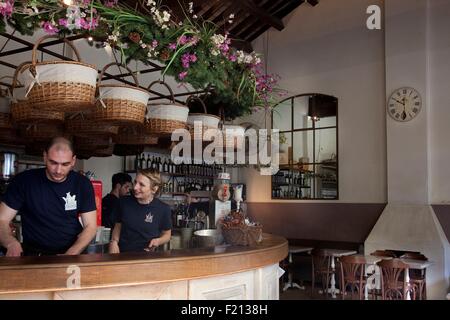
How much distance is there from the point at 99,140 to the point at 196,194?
279 centimetres

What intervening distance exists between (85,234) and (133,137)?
152 centimetres

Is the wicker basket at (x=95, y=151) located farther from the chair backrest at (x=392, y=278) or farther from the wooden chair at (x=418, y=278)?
the wooden chair at (x=418, y=278)

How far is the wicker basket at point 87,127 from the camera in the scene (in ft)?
12.3

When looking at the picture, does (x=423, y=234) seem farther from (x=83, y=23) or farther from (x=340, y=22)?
(x=83, y=23)

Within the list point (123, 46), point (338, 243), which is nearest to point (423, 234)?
point (338, 243)

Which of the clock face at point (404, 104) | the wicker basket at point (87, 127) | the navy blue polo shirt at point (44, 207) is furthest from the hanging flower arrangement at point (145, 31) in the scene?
the clock face at point (404, 104)

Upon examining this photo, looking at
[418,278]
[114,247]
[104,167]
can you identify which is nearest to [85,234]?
[114,247]

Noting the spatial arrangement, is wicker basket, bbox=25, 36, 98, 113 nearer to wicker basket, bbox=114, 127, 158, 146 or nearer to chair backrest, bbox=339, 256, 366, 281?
wicker basket, bbox=114, 127, 158, 146

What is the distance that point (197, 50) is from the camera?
3420 millimetres

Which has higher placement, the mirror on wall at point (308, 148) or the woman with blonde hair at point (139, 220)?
the mirror on wall at point (308, 148)

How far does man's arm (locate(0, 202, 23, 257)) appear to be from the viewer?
8.79 ft

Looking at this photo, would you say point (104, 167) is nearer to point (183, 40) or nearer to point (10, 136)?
point (10, 136)

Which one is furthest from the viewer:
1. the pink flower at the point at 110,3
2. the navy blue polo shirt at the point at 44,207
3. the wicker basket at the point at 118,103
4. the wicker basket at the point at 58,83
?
the wicker basket at the point at 118,103

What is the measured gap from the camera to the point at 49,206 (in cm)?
284
